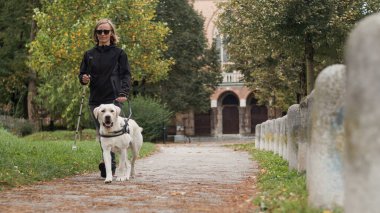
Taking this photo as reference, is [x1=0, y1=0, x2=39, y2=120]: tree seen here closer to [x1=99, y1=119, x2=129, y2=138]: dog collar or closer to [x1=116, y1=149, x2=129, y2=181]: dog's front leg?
[x1=99, y1=119, x2=129, y2=138]: dog collar

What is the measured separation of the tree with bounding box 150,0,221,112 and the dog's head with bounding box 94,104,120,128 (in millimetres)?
37910

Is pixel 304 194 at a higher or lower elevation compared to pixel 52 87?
lower

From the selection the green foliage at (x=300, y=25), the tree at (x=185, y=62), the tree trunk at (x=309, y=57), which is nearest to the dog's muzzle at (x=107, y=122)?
the green foliage at (x=300, y=25)

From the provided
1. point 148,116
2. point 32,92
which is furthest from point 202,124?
point 32,92

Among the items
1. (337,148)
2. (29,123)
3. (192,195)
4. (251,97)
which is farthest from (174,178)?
(251,97)

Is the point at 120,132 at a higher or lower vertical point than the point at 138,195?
higher

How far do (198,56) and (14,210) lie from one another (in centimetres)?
4486

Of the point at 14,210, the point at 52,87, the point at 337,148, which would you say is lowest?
the point at 14,210

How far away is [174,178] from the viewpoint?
1066 cm

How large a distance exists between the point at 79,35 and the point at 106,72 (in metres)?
17.4

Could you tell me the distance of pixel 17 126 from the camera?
35.7 meters

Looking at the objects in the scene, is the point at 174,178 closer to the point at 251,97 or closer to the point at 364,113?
the point at 364,113

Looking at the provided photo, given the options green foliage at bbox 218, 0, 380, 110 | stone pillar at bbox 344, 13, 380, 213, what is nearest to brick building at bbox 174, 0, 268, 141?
green foliage at bbox 218, 0, 380, 110

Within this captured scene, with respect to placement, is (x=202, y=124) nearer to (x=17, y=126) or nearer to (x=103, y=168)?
(x=17, y=126)
